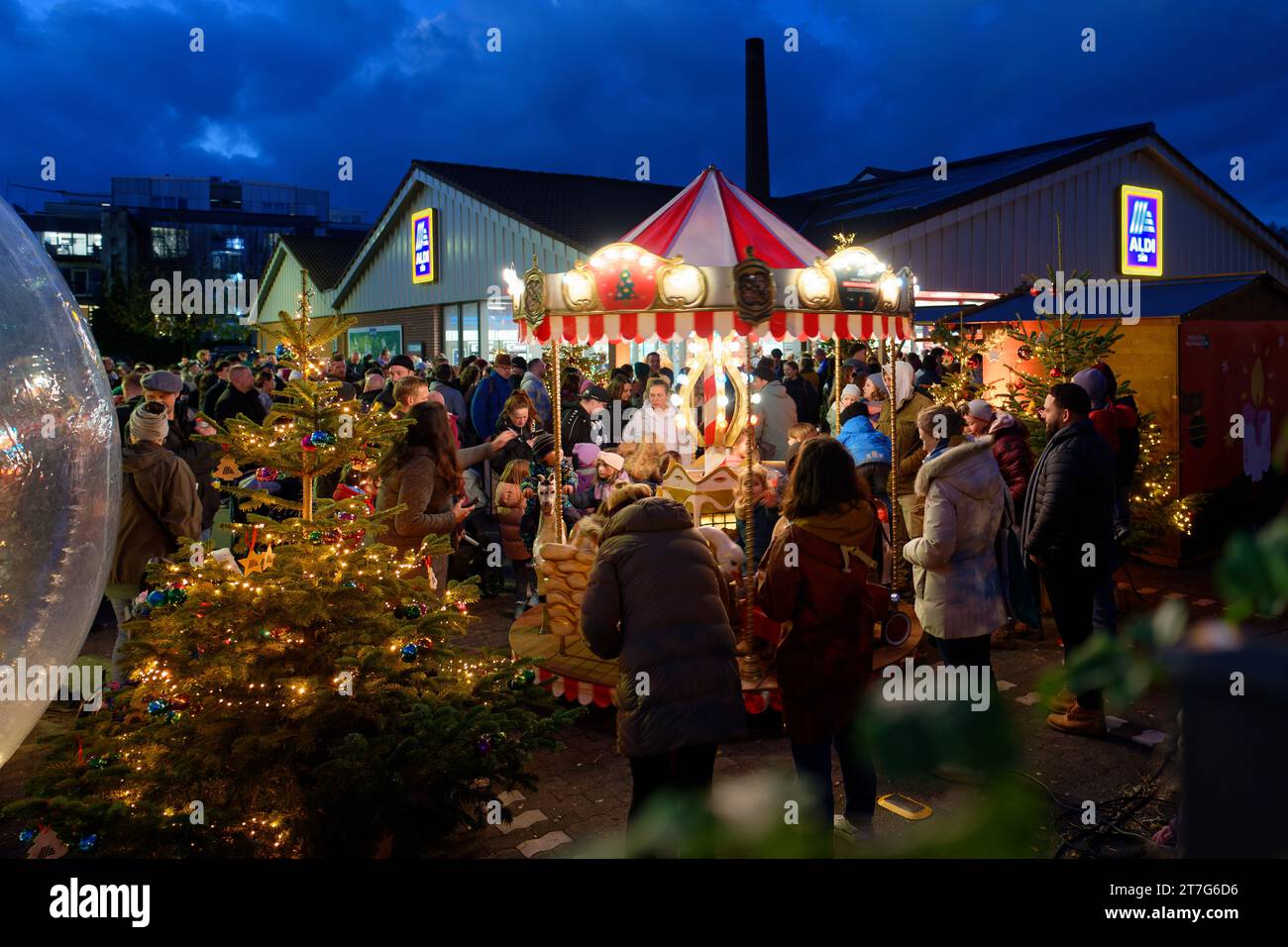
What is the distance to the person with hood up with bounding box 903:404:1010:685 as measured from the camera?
5480mm

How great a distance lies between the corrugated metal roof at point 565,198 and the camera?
23.4 meters

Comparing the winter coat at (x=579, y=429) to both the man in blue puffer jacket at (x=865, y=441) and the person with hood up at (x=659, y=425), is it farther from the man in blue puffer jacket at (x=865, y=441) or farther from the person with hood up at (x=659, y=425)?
the man in blue puffer jacket at (x=865, y=441)

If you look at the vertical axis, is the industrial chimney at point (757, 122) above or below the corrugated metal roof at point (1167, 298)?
above

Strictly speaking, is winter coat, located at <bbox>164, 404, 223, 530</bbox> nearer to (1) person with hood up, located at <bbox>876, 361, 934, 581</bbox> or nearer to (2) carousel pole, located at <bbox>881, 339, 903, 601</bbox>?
(2) carousel pole, located at <bbox>881, 339, 903, 601</bbox>

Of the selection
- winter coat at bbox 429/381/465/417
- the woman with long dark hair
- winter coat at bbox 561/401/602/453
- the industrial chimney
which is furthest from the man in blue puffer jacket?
the industrial chimney

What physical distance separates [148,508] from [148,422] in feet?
1.77

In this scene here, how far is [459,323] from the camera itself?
27.1 metres

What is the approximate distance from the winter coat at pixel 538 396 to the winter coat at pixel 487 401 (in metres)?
0.67

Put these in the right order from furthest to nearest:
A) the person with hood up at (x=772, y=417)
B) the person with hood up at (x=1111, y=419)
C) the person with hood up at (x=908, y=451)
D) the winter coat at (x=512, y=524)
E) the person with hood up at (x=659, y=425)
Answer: the person with hood up at (x=772, y=417), the person with hood up at (x=659, y=425), the winter coat at (x=512, y=524), the person with hood up at (x=908, y=451), the person with hood up at (x=1111, y=419)

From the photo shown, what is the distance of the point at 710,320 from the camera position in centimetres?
791

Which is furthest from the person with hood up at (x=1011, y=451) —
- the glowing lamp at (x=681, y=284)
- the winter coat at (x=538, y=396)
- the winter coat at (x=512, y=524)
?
the winter coat at (x=538, y=396)

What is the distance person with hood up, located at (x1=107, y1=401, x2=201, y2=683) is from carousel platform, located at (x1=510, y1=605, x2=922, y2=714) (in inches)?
94.5
